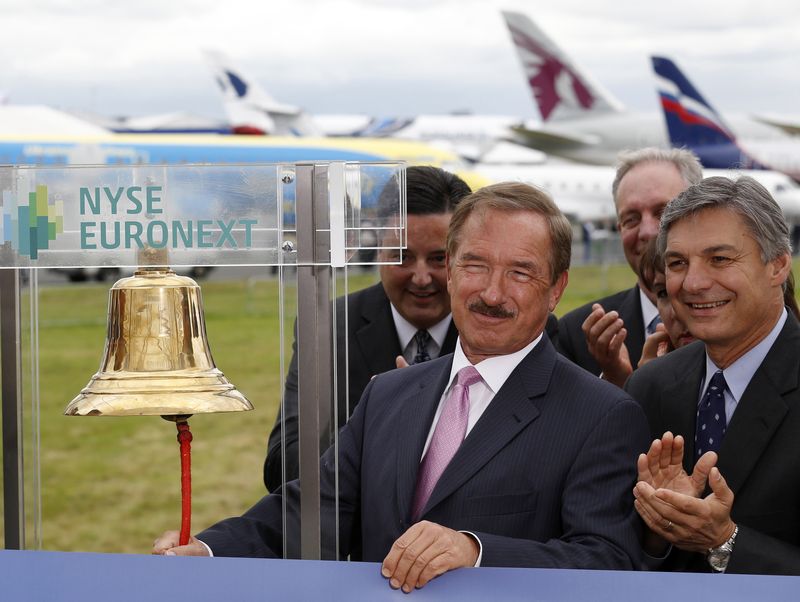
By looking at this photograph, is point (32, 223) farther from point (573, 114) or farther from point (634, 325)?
point (573, 114)

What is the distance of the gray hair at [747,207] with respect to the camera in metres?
2.41

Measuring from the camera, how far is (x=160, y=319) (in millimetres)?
2287

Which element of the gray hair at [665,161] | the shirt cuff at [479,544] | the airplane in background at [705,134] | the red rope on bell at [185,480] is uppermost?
the airplane in background at [705,134]

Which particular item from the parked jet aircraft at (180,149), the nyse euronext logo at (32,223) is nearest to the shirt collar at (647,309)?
the nyse euronext logo at (32,223)

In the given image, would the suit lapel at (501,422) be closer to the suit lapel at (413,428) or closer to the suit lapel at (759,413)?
the suit lapel at (413,428)

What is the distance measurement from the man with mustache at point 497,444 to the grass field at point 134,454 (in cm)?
38

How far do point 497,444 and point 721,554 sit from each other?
50 cm

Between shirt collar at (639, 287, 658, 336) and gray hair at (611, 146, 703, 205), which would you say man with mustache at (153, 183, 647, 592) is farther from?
gray hair at (611, 146, 703, 205)

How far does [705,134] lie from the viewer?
122 feet

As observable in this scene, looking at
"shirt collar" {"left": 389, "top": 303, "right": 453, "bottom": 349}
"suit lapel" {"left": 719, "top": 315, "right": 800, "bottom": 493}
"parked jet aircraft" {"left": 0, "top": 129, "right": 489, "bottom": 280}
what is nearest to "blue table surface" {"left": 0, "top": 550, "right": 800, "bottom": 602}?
"suit lapel" {"left": 719, "top": 315, "right": 800, "bottom": 493}

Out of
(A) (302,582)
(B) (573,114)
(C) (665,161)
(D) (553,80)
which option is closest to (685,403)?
(A) (302,582)

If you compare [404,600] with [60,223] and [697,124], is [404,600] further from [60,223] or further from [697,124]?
[697,124]

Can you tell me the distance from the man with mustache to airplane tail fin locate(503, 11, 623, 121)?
1489 inches

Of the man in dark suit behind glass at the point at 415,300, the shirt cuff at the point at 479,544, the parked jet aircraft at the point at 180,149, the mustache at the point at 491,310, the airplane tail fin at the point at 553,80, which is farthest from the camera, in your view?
the airplane tail fin at the point at 553,80
